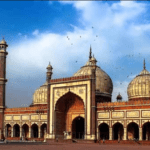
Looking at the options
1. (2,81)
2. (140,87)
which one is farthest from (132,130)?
(2,81)

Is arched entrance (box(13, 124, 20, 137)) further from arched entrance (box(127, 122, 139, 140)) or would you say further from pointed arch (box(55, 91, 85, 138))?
arched entrance (box(127, 122, 139, 140))

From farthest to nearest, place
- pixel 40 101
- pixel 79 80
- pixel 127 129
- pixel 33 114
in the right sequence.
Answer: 1. pixel 40 101
2. pixel 33 114
3. pixel 79 80
4. pixel 127 129

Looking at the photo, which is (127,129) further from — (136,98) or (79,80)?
(79,80)

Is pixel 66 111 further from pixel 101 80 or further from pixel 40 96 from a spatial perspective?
pixel 40 96

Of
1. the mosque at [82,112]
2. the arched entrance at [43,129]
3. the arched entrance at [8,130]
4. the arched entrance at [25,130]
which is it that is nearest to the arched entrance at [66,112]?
the mosque at [82,112]

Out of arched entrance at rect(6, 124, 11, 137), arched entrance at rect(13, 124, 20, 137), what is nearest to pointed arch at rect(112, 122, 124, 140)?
arched entrance at rect(13, 124, 20, 137)

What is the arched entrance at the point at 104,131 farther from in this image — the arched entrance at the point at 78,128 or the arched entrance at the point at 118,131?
the arched entrance at the point at 78,128

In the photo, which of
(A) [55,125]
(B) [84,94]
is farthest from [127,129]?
(A) [55,125]
